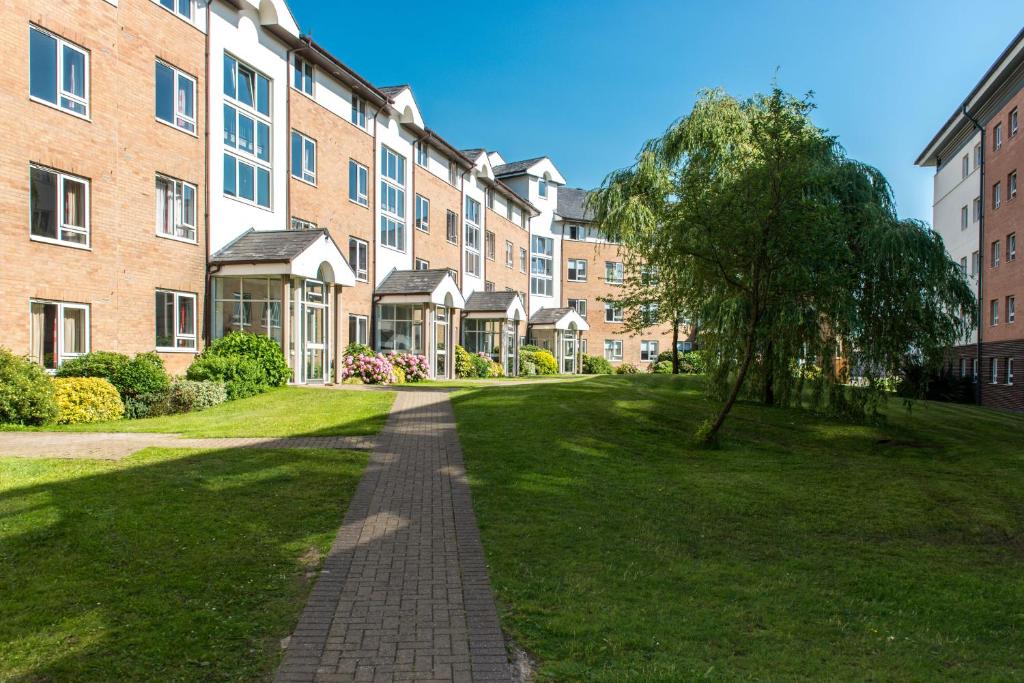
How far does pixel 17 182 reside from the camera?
15.4 m

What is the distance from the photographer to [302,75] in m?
25.4

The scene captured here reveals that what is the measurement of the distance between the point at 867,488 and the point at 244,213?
1853 cm

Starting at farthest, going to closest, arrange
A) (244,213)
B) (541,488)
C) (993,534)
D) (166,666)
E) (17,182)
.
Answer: (244,213)
(17,182)
(541,488)
(993,534)
(166,666)

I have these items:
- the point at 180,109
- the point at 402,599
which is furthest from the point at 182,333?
the point at 402,599

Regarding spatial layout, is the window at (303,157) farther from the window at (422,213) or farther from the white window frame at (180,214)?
the window at (422,213)

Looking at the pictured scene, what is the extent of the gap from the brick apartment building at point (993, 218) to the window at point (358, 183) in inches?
909

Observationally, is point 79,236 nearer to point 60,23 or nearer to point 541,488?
point 60,23

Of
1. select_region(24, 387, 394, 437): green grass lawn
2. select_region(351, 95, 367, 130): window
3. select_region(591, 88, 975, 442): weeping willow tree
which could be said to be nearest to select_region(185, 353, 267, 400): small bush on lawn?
select_region(24, 387, 394, 437): green grass lawn

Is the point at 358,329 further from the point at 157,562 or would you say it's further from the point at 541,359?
the point at 157,562

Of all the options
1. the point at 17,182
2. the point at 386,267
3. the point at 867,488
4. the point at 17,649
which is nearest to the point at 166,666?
the point at 17,649

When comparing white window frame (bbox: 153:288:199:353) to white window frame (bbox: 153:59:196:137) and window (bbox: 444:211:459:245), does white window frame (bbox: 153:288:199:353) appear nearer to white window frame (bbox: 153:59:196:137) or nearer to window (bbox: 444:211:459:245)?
white window frame (bbox: 153:59:196:137)

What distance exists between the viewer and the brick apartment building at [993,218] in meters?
30.7

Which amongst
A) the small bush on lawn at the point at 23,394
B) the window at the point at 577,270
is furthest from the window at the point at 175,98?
the window at the point at 577,270

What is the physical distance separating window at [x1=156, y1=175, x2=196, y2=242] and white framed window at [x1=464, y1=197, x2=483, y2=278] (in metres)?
21.3
